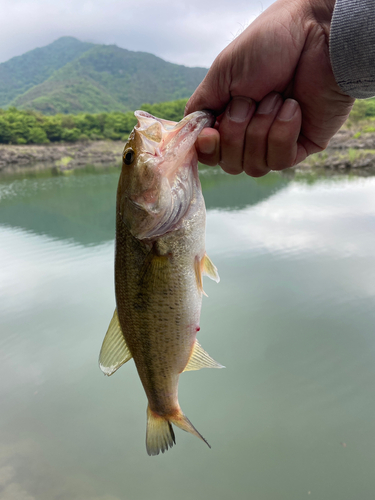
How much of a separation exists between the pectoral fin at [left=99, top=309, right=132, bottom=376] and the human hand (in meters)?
1.13

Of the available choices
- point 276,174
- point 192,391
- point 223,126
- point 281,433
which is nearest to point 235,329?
point 192,391

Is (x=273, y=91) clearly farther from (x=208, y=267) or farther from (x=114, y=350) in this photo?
(x=114, y=350)

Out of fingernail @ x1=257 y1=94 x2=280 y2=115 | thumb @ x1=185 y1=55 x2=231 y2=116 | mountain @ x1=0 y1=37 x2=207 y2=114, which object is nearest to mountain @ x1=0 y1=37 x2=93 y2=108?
mountain @ x1=0 y1=37 x2=207 y2=114

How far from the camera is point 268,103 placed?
5.68 ft

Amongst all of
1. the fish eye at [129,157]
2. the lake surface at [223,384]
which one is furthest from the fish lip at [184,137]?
the lake surface at [223,384]

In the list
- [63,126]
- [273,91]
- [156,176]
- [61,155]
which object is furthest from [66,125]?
[156,176]

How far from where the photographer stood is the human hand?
154 cm

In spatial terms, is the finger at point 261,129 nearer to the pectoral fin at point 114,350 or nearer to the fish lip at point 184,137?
the fish lip at point 184,137

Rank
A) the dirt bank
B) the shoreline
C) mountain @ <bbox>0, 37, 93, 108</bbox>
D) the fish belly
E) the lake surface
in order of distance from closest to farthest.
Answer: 1. the fish belly
2. the lake surface
3. the shoreline
4. the dirt bank
5. mountain @ <bbox>0, 37, 93, 108</bbox>

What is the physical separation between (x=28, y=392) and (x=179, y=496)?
2.81m

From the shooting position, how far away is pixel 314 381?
470cm

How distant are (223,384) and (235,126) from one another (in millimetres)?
4066

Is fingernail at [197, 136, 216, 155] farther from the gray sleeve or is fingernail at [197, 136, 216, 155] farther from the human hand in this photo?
the gray sleeve

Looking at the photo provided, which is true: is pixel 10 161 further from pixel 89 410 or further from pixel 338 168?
pixel 89 410
